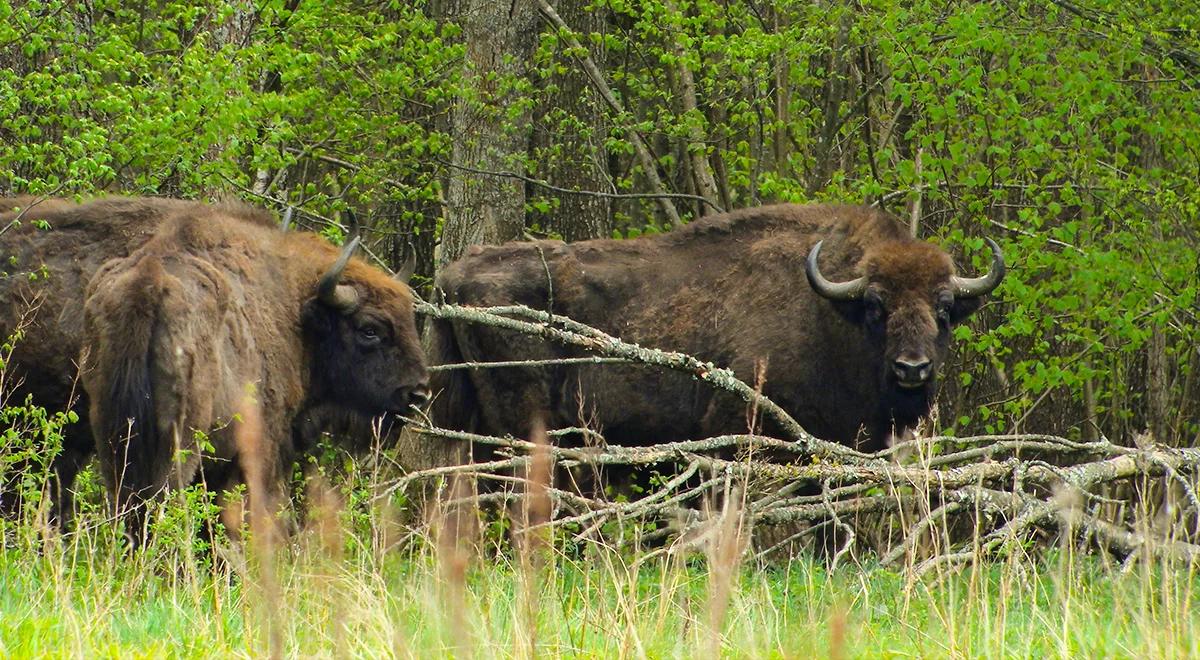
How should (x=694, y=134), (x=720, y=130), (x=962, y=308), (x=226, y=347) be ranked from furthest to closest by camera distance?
(x=720, y=130) < (x=694, y=134) < (x=962, y=308) < (x=226, y=347)

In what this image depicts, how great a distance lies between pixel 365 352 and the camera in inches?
384

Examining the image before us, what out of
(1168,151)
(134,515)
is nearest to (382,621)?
(134,515)

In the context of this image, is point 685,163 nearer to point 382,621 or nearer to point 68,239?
point 68,239

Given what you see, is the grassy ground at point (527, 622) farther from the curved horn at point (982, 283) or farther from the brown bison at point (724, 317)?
the curved horn at point (982, 283)

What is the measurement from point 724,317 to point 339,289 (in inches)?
107

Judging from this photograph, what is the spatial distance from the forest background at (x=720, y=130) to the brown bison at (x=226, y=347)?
0.54 metres

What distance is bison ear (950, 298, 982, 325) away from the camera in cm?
1019

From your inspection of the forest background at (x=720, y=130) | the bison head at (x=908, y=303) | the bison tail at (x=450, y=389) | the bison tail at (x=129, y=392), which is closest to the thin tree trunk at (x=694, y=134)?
the forest background at (x=720, y=130)

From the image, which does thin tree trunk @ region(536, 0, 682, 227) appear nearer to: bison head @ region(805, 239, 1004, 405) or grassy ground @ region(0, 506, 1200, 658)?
bison head @ region(805, 239, 1004, 405)

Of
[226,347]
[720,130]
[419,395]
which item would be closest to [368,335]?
[419,395]

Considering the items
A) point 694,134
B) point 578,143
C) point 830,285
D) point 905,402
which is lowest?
point 905,402

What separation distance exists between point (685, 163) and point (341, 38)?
3179mm

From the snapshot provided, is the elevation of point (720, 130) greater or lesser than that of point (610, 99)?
lesser

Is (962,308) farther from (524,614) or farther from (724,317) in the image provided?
(524,614)
